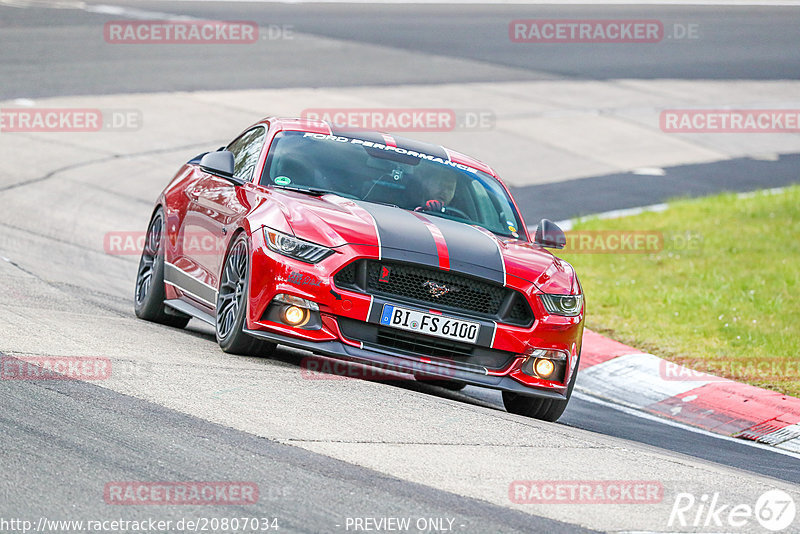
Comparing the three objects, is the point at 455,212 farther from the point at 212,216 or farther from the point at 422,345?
the point at 212,216

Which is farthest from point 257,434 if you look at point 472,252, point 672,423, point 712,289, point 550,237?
point 712,289

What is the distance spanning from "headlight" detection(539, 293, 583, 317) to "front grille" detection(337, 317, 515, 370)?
0.38 m

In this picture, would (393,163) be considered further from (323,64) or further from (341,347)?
(323,64)

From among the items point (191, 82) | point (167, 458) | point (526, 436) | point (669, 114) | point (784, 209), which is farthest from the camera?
point (669, 114)

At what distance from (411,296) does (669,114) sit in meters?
17.8

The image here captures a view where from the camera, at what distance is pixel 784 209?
16875mm

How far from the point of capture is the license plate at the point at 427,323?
24.5ft

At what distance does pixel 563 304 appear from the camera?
7.91 m

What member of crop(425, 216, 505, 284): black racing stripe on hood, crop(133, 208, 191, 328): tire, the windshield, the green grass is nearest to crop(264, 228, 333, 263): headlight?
crop(425, 216, 505, 284): black racing stripe on hood

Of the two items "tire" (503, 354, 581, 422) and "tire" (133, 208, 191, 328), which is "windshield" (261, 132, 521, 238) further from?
"tire" (133, 208, 191, 328)

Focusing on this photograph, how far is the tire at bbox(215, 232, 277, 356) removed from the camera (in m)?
7.77

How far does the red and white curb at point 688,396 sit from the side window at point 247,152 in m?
3.11

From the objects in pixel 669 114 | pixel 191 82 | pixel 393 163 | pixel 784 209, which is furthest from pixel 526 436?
pixel 669 114

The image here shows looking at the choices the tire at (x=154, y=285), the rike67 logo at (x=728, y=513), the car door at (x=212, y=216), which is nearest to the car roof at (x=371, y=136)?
the car door at (x=212, y=216)
